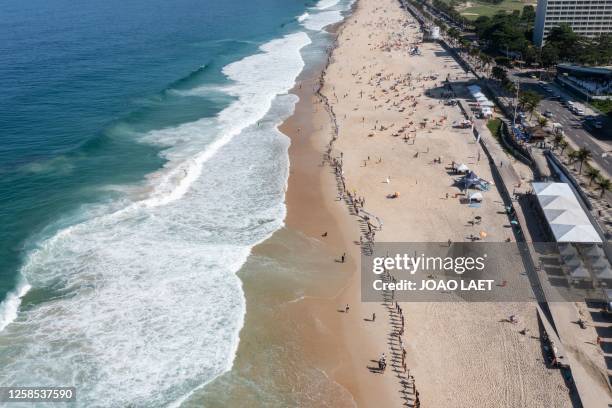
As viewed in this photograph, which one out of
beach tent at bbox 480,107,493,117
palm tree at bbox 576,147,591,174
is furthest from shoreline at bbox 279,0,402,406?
palm tree at bbox 576,147,591,174

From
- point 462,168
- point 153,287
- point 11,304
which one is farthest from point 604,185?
point 11,304

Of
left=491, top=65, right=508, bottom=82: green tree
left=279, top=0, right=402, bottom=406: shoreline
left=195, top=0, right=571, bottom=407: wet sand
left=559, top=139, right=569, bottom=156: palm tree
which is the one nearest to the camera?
left=195, top=0, right=571, bottom=407: wet sand

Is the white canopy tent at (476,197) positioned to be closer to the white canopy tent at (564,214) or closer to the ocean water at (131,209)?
the white canopy tent at (564,214)

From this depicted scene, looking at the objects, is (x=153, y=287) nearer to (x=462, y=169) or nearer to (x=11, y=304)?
(x=11, y=304)

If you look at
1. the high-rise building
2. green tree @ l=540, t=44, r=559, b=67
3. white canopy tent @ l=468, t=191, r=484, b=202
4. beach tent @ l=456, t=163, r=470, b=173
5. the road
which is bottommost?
white canopy tent @ l=468, t=191, r=484, b=202

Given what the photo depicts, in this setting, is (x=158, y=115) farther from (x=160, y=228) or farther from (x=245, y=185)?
(x=160, y=228)

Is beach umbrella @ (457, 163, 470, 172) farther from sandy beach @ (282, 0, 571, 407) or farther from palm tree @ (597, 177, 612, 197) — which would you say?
palm tree @ (597, 177, 612, 197)

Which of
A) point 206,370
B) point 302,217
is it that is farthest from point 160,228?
point 206,370

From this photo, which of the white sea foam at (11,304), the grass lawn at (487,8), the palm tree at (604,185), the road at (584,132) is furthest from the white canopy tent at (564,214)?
the grass lawn at (487,8)
